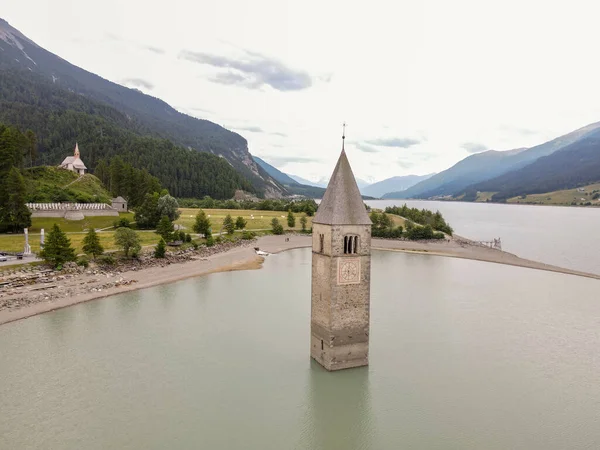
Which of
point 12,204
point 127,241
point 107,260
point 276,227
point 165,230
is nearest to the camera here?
point 107,260

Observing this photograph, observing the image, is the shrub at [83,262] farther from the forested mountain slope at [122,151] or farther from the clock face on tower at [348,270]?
the forested mountain slope at [122,151]

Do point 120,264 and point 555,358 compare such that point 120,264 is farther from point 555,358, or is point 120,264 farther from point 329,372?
point 555,358

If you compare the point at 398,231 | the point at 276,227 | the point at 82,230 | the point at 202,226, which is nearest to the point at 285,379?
the point at 202,226

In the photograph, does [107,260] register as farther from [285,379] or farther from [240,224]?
[240,224]

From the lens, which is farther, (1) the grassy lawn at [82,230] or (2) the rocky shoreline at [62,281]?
(1) the grassy lawn at [82,230]

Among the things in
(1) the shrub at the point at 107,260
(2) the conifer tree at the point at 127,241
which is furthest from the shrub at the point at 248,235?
(1) the shrub at the point at 107,260

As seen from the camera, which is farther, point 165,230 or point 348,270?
point 165,230

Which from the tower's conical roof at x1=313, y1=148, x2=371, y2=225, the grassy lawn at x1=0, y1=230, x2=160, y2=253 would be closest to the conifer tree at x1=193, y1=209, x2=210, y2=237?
the grassy lawn at x1=0, y1=230, x2=160, y2=253
